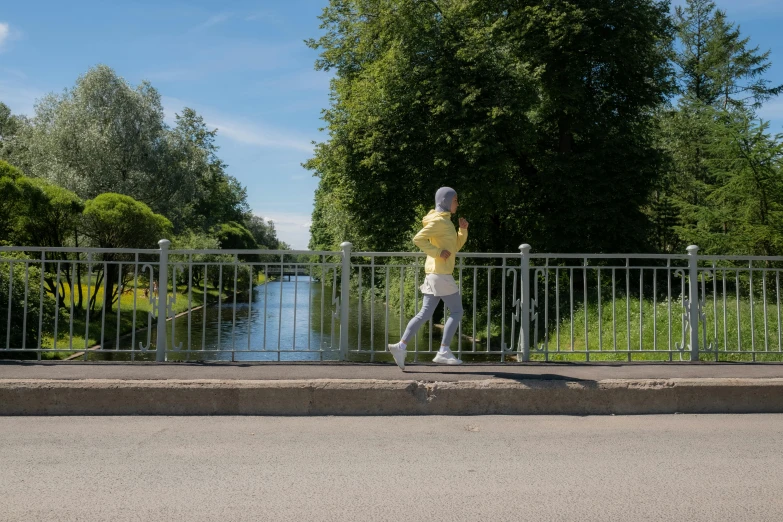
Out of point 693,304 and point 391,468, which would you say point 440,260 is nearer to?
point 391,468

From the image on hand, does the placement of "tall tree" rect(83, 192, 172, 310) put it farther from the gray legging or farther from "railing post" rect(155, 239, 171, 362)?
the gray legging

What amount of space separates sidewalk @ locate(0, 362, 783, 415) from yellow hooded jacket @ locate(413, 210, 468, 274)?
1045 mm

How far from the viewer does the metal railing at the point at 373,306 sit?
7.34 meters

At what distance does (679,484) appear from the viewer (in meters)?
3.94

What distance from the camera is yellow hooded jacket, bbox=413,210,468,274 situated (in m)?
6.21

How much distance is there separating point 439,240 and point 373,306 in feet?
4.95

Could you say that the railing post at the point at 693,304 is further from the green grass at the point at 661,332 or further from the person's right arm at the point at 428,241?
the person's right arm at the point at 428,241

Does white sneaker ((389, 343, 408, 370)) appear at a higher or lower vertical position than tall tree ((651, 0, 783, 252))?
lower

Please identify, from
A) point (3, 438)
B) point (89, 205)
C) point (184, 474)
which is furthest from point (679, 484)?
point (89, 205)

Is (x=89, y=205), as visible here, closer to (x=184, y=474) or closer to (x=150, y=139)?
(x=150, y=139)

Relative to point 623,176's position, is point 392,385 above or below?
below

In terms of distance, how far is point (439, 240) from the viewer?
246 inches

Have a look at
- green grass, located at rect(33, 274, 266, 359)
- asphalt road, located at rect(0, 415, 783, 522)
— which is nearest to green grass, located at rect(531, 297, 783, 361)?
asphalt road, located at rect(0, 415, 783, 522)

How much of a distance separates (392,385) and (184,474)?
7.12 ft
